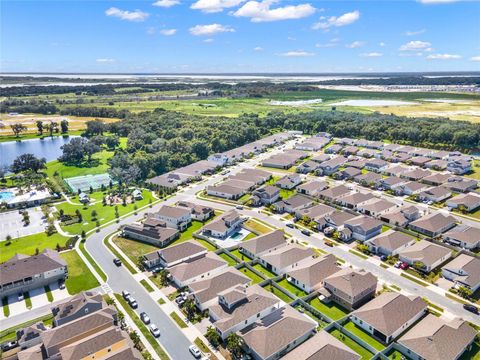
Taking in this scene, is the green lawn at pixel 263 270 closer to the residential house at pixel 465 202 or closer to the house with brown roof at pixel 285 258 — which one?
the house with brown roof at pixel 285 258

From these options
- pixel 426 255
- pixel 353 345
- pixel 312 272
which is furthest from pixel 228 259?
pixel 426 255

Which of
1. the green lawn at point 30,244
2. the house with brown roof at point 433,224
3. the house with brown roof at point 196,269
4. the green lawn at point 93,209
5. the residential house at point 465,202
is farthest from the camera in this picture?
the residential house at point 465,202

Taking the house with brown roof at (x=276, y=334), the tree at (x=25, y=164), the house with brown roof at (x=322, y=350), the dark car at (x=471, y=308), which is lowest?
the dark car at (x=471, y=308)

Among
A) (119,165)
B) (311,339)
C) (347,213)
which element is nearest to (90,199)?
(119,165)

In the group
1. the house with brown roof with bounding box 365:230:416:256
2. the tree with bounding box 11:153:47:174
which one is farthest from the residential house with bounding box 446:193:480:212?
the tree with bounding box 11:153:47:174

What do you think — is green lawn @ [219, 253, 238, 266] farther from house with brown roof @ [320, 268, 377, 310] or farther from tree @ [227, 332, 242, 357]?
tree @ [227, 332, 242, 357]

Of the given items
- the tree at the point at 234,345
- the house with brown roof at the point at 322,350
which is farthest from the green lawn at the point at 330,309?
the tree at the point at 234,345
